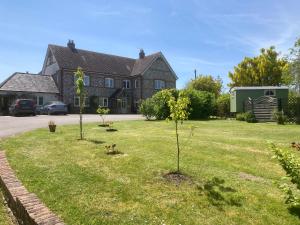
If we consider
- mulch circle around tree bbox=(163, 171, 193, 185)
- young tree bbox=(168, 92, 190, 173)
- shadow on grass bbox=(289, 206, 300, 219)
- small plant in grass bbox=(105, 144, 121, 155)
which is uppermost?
young tree bbox=(168, 92, 190, 173)

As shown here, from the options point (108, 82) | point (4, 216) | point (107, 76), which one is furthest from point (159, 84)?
point (4, 216)

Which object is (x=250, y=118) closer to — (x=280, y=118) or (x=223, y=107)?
(x=280, y=118)

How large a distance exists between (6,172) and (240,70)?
175 feet

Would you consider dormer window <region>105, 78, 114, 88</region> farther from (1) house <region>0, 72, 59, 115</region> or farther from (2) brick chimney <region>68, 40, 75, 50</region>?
(1) house <region>0, 72, 59, 115</region>

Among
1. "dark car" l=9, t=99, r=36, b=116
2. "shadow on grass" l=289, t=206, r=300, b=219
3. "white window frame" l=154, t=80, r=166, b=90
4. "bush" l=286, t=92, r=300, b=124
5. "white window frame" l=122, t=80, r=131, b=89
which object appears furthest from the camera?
"white window frame" l=154, t=80, r=166, b=90

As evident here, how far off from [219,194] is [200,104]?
2280cm

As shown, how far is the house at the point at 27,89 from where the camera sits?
38906 mm

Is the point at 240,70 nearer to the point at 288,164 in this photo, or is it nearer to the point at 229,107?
the point at 229,107

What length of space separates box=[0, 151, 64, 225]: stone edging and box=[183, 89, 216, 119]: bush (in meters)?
22.1

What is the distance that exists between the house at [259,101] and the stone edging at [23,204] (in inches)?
874

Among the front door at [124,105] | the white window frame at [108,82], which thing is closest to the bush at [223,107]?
the front door at [124,105]

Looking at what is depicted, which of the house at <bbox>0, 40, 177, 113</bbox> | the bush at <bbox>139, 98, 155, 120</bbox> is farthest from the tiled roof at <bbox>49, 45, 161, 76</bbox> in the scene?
the bush at <bbox>139, 98, 155, 120</bbox>

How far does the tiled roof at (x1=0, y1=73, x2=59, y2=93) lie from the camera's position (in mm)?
39825

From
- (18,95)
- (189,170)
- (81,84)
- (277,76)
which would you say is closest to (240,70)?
(277,76)
